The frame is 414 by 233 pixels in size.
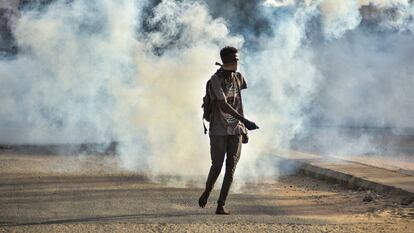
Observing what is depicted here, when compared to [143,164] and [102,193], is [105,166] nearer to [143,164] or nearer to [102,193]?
[143,164]

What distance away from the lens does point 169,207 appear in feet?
24.8

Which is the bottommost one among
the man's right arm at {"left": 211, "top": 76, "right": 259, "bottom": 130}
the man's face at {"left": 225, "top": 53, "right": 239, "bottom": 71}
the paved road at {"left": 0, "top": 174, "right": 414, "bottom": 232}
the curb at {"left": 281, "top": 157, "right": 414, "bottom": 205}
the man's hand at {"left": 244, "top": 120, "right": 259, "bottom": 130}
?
the paved road at {"left": 0, "top": 174, "right": 414, "bottom": 232}

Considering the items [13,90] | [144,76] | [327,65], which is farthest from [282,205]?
[327,65]

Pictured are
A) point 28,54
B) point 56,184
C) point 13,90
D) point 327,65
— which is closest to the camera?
point 56,184

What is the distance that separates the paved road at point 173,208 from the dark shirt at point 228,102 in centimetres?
92

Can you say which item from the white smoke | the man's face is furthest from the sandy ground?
the man's face

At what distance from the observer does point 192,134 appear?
36.1ft

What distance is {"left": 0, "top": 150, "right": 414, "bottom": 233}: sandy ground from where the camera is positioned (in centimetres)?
649

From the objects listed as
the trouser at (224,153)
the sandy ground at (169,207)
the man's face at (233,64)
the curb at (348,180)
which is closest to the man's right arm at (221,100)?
the man's face at (233,64)

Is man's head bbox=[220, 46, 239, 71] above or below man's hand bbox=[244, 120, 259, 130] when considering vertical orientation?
above

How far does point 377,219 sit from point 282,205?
126cm

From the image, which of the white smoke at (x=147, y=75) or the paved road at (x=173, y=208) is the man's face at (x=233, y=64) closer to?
the paved road at (x=173, y=208)

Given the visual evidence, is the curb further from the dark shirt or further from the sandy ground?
the dark shirt

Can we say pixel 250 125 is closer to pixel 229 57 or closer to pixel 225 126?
pixel 225 126
